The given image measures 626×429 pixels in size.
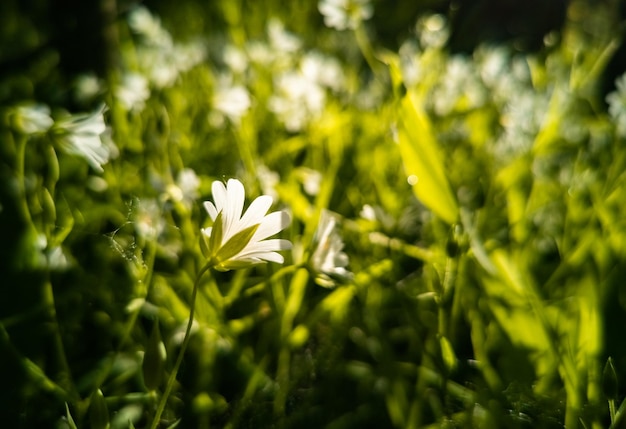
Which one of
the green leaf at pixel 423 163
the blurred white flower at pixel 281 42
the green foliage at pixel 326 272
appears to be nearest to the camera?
the green foliage at pixel 326 272

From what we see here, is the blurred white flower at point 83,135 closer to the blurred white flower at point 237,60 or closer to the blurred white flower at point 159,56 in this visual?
the blurred white flower at point 159,56

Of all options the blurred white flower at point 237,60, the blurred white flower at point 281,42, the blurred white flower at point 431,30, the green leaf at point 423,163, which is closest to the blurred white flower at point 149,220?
the green leaf at point 423,163

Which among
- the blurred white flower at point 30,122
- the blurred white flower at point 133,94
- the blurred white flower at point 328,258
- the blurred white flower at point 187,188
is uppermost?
the blurred white flower at point 30,122

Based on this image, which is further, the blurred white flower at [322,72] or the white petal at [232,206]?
the blurred white flower at [322,72]

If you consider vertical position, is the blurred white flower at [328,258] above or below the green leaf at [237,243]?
below

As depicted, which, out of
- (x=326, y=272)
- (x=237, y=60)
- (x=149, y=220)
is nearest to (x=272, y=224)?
(x=326, y=272)

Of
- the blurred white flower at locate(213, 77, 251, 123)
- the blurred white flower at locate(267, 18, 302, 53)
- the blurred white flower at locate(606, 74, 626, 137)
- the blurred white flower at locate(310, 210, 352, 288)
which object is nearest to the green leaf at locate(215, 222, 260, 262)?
the blurred white flower at locate(310, 210, 352, 288)

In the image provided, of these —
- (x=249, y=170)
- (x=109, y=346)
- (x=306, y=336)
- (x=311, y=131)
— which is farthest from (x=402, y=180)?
(x=109, y=346)
